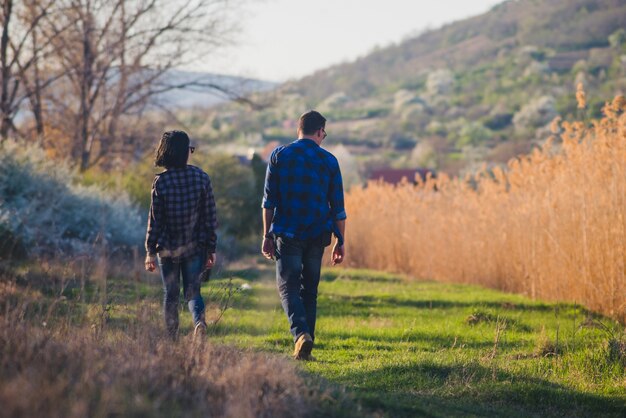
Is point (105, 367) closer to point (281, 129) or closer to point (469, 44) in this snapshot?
point (281, 129)

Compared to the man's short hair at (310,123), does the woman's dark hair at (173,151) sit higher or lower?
lower

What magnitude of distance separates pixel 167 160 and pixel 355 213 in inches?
579

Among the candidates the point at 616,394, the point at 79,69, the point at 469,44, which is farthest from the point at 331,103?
the point at 616,394

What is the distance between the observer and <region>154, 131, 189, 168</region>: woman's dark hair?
7.29 metres

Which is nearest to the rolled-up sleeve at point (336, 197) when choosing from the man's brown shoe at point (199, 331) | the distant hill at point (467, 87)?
the man's brown shoe at point (199, 331)

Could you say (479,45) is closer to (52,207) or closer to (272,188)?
(52,207)

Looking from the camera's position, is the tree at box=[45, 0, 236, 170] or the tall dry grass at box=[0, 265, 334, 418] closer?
the tall dry grass at box=[0, 265, 334, 418]

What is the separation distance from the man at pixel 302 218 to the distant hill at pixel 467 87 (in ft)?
177

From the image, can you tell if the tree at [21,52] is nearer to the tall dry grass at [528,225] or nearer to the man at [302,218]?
the tall dry grass at [528,225]

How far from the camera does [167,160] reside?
731cm

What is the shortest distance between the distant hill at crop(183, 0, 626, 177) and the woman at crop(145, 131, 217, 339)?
176 ft

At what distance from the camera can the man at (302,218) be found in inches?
280

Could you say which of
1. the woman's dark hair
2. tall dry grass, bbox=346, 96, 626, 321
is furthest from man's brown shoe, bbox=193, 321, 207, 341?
tall dry grass, bbox=346, 96, 626, 321

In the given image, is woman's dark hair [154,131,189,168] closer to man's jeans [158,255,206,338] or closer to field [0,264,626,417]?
man's jeans [158,255,206,338]
